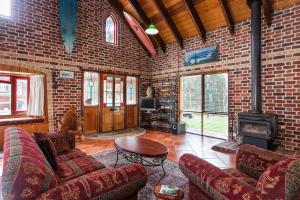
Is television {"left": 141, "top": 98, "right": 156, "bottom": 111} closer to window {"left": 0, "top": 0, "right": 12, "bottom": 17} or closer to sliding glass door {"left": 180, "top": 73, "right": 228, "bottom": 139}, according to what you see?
sliding glass door {"left": 180, "top": 73, "right": 228, "bottom": 139}

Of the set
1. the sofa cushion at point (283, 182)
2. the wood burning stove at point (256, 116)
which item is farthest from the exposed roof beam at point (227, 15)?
the sofa cushion at point (283, 182)

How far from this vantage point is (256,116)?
165 inches

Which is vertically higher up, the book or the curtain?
the curtain

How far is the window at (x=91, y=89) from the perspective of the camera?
6047mm

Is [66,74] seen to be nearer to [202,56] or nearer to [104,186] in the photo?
[202,56]

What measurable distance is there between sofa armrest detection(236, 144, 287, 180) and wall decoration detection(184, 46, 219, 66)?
4.03 m

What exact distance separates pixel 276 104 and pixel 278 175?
156 inches

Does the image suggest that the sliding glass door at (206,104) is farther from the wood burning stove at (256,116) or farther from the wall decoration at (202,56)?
the wood burning stove at (256,116)

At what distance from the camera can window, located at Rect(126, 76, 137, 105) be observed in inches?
283

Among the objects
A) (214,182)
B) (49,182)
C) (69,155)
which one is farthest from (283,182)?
(69,155)

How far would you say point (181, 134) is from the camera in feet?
20.8

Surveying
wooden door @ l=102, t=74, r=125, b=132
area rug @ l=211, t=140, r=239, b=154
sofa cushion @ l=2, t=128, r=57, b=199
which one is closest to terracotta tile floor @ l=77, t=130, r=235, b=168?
area rug @ l=211, t=140, r=239, b=154

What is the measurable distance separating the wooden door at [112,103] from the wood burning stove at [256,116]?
4068 mm

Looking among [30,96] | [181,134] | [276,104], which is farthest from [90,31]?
[276,104]
